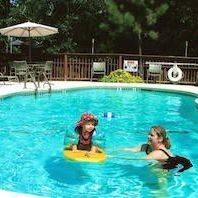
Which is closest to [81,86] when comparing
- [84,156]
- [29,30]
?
[29,30]

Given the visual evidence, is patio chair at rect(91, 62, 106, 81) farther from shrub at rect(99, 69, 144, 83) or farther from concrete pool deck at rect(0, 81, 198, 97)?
concrete pool deck at rect(0, 81, 198, 97)

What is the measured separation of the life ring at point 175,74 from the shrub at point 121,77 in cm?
115

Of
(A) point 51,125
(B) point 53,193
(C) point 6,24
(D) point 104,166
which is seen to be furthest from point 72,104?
(C) point 6,24

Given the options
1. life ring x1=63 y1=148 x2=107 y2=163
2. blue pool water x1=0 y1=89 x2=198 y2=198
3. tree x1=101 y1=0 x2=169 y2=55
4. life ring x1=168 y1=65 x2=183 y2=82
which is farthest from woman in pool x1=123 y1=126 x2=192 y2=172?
tree x1=101 y1=0 x2=169 y2=55

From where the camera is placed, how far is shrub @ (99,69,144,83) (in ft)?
61.2

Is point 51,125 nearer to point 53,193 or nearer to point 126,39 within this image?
point 53,193

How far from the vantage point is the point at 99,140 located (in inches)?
266

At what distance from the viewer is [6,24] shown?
76.7 feet

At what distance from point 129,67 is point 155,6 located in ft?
12.1

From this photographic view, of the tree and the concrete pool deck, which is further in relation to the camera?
the tree

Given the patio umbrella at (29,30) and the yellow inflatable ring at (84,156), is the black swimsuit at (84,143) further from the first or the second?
the patio umbrella at (29,30)

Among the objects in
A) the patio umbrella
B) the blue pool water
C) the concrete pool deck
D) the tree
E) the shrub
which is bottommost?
the blue pool water

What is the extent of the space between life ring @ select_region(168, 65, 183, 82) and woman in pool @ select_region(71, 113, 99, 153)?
12044 mm

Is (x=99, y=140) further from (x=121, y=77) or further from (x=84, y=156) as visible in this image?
(x=121, y=77)
